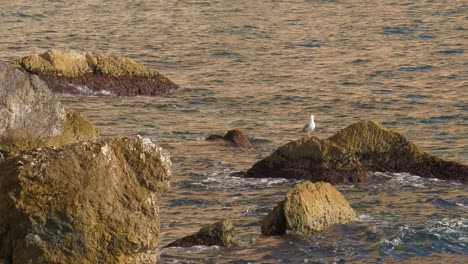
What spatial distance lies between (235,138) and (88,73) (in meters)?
7.45

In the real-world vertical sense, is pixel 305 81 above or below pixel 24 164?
→ below

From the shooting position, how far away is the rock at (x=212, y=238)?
16.4 metres

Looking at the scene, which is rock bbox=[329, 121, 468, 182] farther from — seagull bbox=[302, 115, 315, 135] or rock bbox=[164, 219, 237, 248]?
rock bbox=[164, 219, 237, 248]

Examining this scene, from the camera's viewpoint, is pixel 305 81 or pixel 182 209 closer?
pixel 182 209

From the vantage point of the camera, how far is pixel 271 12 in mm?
48531

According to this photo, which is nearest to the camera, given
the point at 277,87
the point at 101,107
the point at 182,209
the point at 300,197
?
the point at 300,197

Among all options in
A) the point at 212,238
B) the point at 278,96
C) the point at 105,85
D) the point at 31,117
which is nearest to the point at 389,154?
the point at 212,238

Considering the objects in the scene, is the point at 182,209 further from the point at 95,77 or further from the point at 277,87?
the point at 277,87

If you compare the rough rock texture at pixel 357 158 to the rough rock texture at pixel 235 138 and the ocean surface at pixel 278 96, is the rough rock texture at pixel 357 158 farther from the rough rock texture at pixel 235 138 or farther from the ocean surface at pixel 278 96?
the rough rock texture at pixel 235 138

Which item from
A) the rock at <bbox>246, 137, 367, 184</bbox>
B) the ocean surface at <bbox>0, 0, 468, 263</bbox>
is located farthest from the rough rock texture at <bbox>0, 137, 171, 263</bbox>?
the rock at <bbox>246, 137, 367, 184</bbox>

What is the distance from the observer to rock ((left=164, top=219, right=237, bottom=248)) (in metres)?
16.4

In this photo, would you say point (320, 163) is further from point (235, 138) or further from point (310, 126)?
point (235, 138)

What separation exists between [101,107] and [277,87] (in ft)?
20.9

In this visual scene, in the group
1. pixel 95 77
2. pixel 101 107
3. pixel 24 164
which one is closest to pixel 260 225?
pixel 24 164
